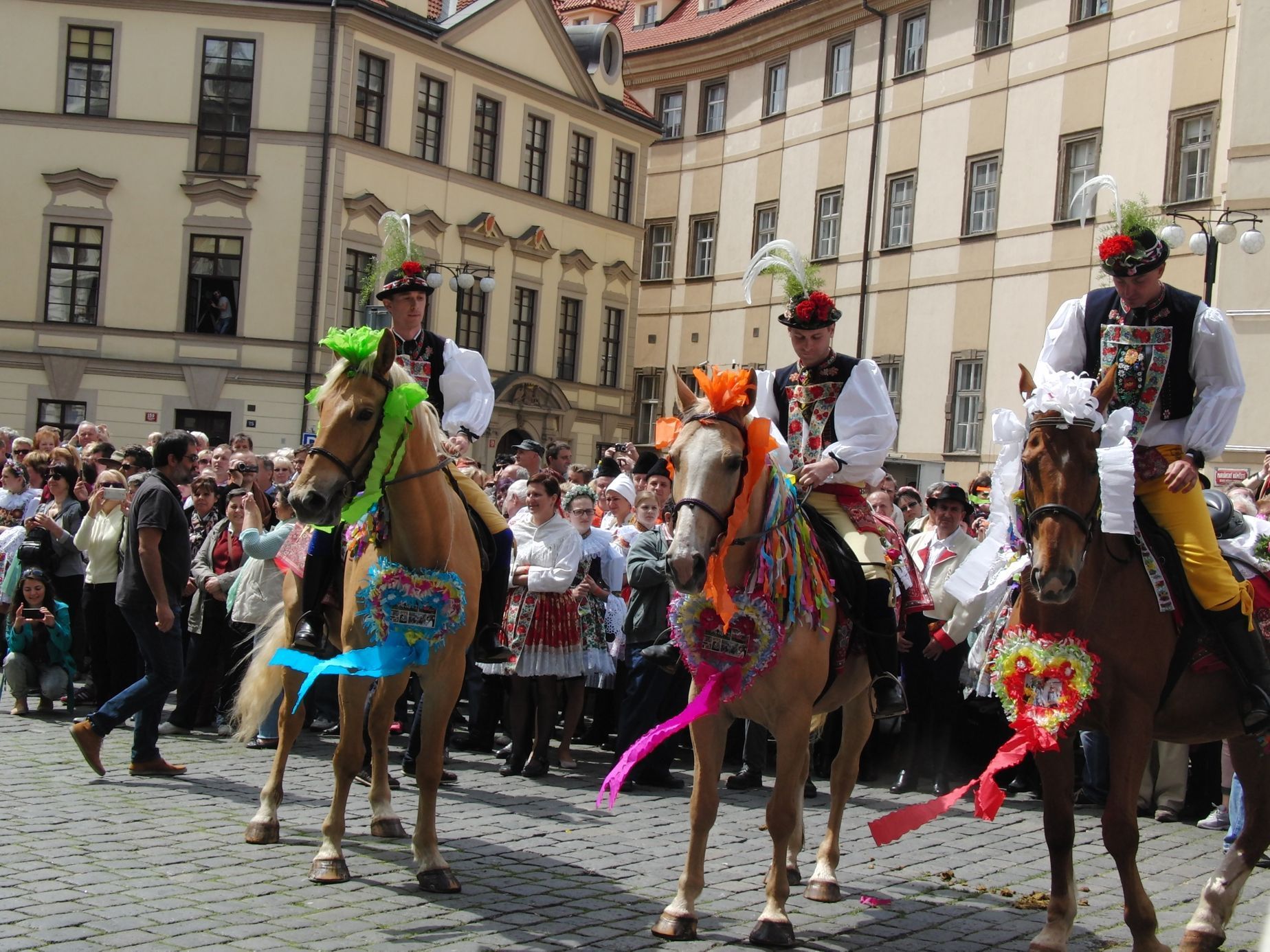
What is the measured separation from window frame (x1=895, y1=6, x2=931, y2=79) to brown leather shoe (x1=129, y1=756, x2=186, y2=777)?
2799cm

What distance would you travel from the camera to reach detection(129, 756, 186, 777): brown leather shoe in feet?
32.0

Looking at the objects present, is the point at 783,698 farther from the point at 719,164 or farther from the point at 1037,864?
the point at 719,164

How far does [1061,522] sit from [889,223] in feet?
96.7

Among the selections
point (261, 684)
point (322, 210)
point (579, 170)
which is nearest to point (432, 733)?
point (261, 684)

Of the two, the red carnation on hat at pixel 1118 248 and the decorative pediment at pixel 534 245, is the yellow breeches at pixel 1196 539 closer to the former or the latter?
the red carnation on hat at pixel 1118 248

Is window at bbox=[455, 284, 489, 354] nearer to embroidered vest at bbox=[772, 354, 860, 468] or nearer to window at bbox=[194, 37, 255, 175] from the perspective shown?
window at bbox=[194, 37, 255, 175]

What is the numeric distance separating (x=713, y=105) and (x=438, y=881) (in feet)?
120

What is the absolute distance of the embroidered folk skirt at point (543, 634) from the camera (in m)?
11.0

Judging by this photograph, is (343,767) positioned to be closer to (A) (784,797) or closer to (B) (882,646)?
(A) (784,797)

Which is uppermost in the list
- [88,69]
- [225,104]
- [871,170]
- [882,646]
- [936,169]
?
[88,69]

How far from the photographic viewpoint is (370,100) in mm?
34062

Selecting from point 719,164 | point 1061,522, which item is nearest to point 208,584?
point 1061,522

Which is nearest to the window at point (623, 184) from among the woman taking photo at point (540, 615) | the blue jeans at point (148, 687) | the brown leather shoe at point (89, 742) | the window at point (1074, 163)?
the window at point (1074, 163)

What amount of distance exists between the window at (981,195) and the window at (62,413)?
21106mm
